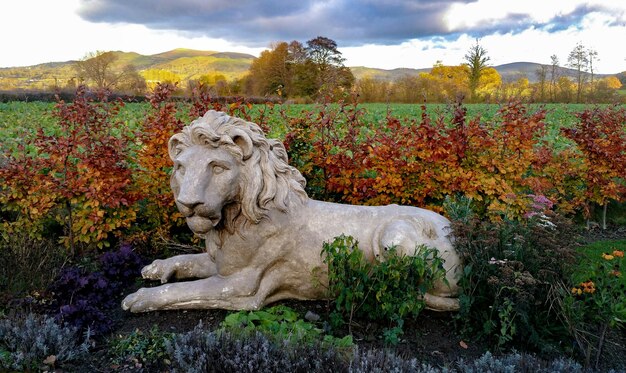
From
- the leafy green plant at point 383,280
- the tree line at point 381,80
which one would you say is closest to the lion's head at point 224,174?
the leafy green plant at point 383,280

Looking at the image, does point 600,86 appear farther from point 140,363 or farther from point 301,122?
point 140,363

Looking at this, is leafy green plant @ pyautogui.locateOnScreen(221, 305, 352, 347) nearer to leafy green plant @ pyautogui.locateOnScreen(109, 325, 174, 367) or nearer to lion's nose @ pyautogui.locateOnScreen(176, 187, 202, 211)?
leafy green plant @ pyautogui.locateOnScreen(109, 325, 174, 367)

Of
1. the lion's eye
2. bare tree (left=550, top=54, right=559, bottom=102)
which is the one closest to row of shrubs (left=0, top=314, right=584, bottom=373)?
the lion's eye

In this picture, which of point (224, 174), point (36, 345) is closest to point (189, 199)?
point (224, 174)

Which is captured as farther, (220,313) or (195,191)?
(220,313)

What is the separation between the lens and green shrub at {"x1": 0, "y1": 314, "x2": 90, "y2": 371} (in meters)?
3.58

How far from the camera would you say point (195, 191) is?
12.3 ft

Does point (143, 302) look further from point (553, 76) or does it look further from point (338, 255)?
point (553, 76)

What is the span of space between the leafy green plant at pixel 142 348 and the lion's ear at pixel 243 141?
4.91 feet

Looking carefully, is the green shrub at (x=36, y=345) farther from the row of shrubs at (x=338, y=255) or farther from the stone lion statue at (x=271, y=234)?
the stone lion statue at (x=271, y=234)

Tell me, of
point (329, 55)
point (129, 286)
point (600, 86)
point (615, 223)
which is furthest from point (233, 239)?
point (329, 55)

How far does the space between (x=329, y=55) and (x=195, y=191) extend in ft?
173

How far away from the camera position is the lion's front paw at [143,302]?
434 centimetres

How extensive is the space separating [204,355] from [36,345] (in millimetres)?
1358
